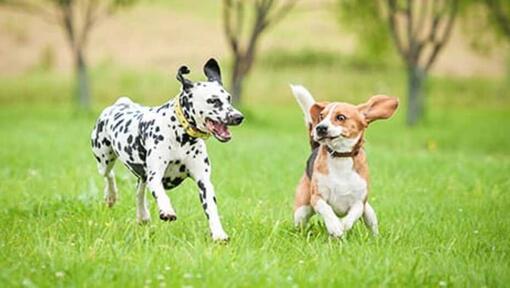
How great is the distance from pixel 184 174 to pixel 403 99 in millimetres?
29965

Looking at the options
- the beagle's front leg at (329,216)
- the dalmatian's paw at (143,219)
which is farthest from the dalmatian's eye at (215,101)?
the dalmatian's paw at (143,219)

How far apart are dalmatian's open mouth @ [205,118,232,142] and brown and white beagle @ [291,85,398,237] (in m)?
0.81

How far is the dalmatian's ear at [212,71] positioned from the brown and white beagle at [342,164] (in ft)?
3.07

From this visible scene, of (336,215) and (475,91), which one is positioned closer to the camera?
(336,215)

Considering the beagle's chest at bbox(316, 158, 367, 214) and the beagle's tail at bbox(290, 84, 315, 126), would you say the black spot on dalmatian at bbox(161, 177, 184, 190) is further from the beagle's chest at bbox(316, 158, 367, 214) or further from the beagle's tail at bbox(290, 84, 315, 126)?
the beagle's tail at bbox(290, 84, 315, 126)

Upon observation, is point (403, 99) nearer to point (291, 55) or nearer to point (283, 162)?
point (291, 55)

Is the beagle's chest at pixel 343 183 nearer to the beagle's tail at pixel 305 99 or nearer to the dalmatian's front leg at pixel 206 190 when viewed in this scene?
the beagle's tail at pixel 305 99

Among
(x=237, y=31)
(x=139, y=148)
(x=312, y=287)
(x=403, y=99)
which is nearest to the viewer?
(x=312, y=287)

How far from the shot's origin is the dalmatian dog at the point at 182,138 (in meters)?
7.24

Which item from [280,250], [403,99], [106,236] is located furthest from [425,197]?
[403,99]

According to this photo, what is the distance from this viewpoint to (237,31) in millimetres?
28219

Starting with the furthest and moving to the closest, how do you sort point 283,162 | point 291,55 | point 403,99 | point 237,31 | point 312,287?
point 291,55, point 403,99, point 237,31, point 283,162, point 312,287

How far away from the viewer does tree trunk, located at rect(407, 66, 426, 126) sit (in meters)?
27.7

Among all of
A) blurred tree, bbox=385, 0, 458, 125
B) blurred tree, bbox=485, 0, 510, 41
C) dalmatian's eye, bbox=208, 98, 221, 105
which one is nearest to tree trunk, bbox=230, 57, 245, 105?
blurred tree, bbox=385, 0, 458, 125
